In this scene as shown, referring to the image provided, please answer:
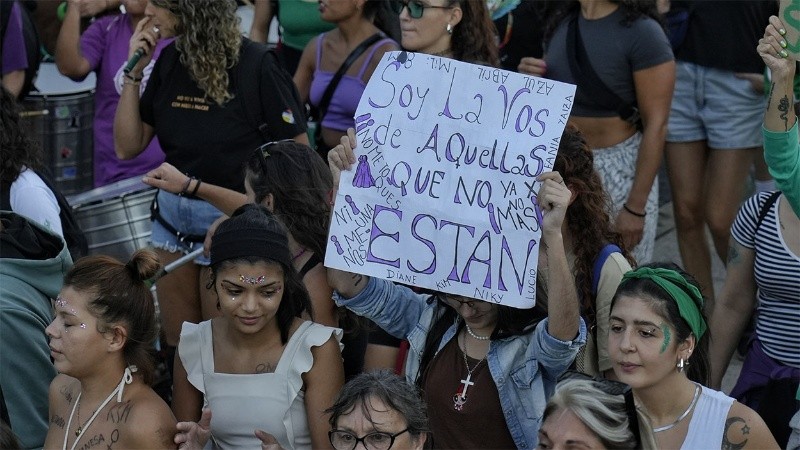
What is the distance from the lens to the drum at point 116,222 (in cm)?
561

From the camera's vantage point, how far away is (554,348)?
3664mm

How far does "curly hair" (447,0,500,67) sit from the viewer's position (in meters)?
5.54

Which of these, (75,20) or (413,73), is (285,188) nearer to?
(413,73)

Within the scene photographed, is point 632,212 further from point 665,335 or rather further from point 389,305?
point 665,335

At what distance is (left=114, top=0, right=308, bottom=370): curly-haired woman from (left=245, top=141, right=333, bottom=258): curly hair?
55 cm

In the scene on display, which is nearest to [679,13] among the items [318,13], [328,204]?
[318,13]

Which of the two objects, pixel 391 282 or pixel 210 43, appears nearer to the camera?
pixel 391 282

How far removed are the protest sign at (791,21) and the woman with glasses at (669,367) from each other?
2.69ft

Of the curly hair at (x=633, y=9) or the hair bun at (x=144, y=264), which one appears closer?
the hair bun at (x=144, y=264)

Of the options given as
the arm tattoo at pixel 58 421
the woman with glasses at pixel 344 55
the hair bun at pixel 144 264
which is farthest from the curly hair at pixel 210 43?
the arm tattoo at pixel 58 421

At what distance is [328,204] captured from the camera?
4.53 metres

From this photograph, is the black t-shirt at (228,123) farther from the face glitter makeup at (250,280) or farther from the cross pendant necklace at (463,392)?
the cross pendant necklace at (463,392)

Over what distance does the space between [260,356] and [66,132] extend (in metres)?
3.27

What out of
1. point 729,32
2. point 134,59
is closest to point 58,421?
point 134,59
